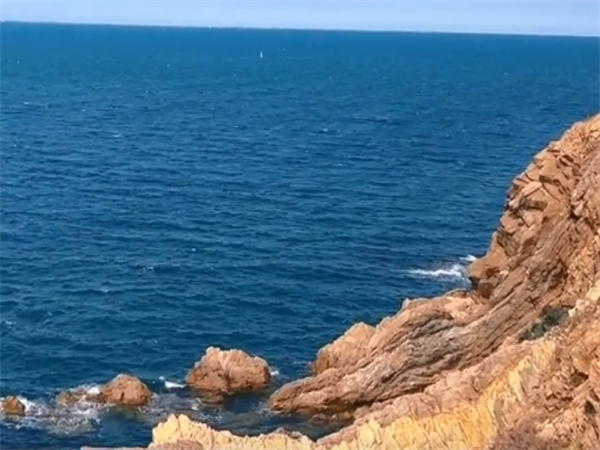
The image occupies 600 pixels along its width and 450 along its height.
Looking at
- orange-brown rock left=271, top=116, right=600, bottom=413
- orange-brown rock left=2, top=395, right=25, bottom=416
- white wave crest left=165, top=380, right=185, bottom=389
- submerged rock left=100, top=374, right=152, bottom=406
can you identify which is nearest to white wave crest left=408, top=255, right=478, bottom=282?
orange-brown rock left=271, top=116, right=600, bottom=413

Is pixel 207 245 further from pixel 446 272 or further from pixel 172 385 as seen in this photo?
pixel 172 385

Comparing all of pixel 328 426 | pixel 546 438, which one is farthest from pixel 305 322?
pixel 546 438

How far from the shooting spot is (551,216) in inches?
2320

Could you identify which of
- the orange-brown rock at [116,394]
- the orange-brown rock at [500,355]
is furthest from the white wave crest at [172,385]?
the orange-brown rock at [500,355]

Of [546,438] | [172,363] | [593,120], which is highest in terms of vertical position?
[593,120]

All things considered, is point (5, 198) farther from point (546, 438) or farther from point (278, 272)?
point (546, 438)

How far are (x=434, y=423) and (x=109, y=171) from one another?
296 ft

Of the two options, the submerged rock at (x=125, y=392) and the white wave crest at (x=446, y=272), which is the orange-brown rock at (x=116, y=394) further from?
the white wave crest at (x=446, y=272)

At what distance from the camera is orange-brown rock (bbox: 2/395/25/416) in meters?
59.9

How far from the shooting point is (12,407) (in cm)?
6003

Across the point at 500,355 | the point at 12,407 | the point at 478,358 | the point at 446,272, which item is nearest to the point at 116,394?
the point at 12,407

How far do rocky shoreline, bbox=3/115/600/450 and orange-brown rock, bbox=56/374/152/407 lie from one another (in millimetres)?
89

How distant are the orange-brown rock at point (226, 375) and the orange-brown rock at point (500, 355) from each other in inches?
123

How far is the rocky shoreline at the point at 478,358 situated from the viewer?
1534 inches
